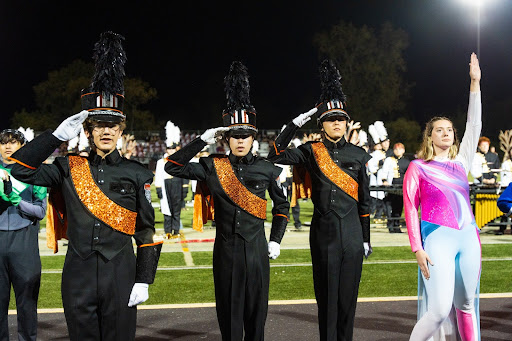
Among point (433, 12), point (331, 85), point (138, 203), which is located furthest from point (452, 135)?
point (433, 12)

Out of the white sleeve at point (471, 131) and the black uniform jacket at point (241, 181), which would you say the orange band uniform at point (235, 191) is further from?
the white sleeve at point (471, 131)

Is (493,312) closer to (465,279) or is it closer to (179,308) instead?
(465,279)

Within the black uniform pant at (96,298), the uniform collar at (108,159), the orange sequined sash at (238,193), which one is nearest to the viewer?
the black uniform pant at (96,298)

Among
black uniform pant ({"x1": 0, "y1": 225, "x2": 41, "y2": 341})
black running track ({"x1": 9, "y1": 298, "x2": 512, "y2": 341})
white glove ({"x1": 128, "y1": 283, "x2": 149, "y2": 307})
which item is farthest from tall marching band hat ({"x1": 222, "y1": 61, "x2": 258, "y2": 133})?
black running track ({"x1": 9, "y1": 298, "x2": 512, "y2": 341})

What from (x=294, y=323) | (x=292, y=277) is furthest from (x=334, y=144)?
(x=292, y=277)

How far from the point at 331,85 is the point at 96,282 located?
112 inches

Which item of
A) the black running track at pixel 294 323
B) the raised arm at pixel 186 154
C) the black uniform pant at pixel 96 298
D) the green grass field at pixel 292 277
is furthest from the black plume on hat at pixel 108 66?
the green grass field at pixel 292 277

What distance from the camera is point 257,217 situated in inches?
201

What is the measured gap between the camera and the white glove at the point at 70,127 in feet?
12.8

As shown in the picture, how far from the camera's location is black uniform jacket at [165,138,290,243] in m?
5.01

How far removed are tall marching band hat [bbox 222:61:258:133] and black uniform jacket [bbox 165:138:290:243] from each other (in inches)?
9.2

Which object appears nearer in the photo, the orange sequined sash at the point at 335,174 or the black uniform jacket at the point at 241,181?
the black uniform jacket at the point at 241,181

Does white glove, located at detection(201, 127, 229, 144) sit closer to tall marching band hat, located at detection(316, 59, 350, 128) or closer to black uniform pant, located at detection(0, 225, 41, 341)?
tall marching band hat, located at detection(316, 59, 350, 128)

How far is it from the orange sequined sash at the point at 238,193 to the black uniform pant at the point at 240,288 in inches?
8.8
